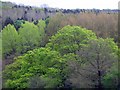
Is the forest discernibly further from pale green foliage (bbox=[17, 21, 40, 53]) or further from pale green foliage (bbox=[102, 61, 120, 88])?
pale green foliage (bbox=[17, 21, 40, 53])

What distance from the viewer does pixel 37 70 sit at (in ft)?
37.7

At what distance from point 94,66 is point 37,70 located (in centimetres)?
237

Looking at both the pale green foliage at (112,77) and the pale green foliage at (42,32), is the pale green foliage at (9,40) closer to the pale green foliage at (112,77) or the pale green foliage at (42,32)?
the pale green foliage at (42,32)

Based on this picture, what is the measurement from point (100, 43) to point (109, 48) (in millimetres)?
434

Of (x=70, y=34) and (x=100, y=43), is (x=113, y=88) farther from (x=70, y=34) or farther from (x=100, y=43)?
(x=70, y=34)

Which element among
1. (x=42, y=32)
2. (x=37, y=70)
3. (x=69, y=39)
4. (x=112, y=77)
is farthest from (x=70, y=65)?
(x=42, y=32)

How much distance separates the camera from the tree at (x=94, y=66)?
35.6 ft

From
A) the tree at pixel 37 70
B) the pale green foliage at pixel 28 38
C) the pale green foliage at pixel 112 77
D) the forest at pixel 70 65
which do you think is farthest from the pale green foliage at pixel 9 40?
the pale green foliage at pixel 112 77

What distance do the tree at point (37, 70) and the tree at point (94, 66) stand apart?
69 centimetres

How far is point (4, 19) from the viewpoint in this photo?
93.4 ft

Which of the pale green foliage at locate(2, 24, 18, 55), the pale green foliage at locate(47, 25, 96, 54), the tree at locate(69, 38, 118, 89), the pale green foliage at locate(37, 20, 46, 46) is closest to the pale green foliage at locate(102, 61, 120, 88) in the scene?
the tree at locate(69, 38, 118, 89)

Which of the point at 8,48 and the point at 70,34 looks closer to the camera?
the point at 70,34

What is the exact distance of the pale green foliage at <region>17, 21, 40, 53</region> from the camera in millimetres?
18734

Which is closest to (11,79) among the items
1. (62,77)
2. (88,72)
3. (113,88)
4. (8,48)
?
(62,77)
